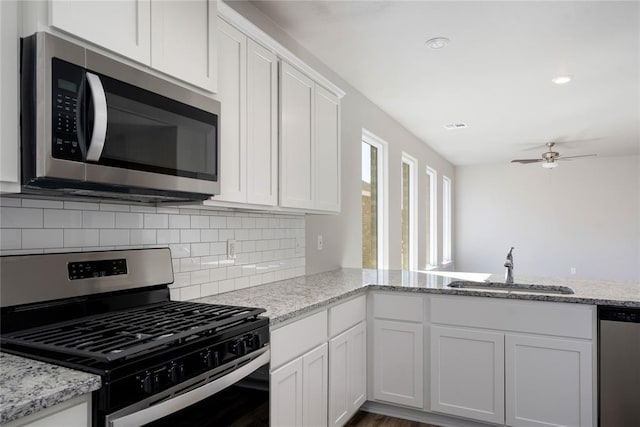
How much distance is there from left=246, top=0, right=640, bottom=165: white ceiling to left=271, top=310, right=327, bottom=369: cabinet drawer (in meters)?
1.83

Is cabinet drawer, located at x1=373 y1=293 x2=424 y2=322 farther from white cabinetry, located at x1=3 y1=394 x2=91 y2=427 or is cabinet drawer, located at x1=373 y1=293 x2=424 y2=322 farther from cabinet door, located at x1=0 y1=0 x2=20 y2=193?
cabinet door, located at x1=0 y1=0 x2=20 y2=193

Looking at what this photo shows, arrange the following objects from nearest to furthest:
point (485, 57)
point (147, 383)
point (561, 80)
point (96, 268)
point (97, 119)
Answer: point (147, 383)
point (97, 119)
point (96, 268)
point (485, 57)
point (561, 80)

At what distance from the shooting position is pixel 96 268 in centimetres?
160

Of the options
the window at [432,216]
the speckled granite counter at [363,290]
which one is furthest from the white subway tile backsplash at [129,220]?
the window at [432,216]

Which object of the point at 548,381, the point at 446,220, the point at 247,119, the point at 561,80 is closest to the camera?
the point at 247,119

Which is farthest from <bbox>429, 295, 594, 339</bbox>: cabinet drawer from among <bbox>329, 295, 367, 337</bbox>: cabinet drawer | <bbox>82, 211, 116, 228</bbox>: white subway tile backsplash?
<bbox>82, 211, 116, 228</bbox>: white subway tile backsplash

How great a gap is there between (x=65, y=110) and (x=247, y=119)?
0.97m

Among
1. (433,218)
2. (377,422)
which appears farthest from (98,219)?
(433,218)

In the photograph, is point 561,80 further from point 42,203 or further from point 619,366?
point 42,203

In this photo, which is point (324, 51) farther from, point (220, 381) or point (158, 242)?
point (220, 381)

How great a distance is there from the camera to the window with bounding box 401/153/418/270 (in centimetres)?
606

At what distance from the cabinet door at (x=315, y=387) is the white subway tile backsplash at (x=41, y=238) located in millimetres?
1146

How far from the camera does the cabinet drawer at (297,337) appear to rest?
182cm

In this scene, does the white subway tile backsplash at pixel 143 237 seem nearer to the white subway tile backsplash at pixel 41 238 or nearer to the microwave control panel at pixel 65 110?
the white subway tile backsplash at pixel 41 238
